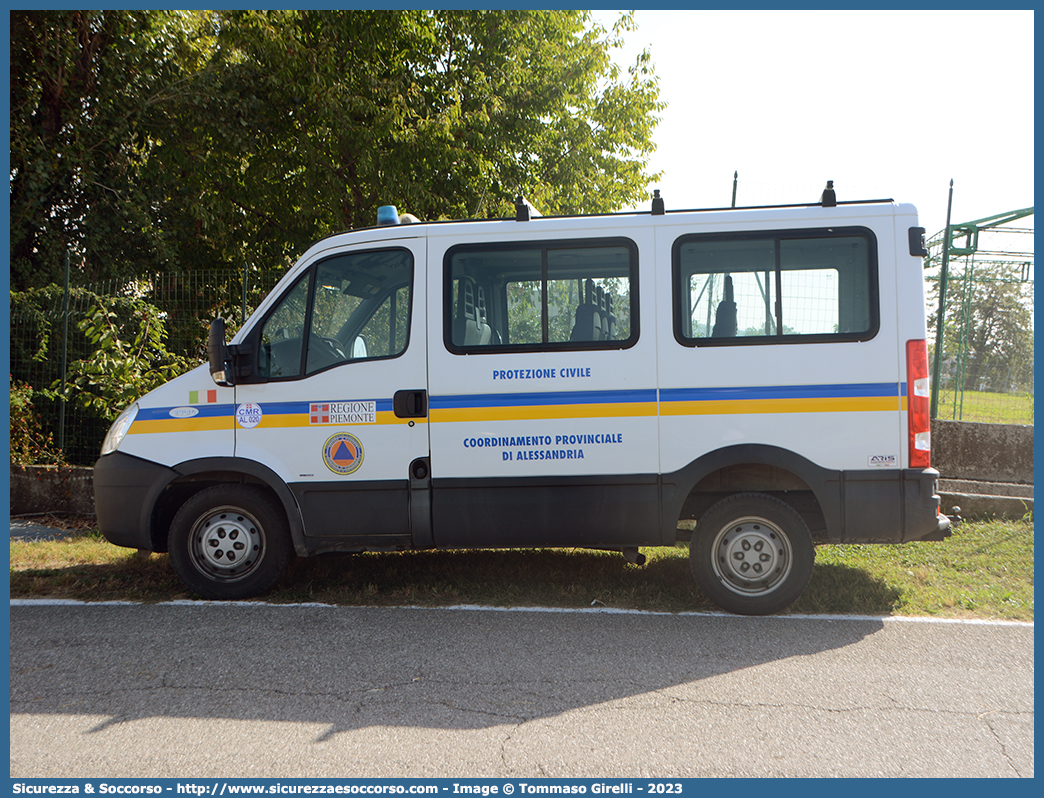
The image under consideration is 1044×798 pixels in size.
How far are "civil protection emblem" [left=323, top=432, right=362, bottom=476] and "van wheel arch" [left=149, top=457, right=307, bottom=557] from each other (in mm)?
352

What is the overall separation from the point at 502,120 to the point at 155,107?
17.4 feet

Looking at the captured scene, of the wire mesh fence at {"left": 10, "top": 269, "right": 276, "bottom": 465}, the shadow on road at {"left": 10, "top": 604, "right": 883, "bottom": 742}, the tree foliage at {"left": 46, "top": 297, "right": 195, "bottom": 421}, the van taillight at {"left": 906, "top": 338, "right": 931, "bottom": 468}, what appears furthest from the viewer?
the wire mesh fence at {"left": 10, "top": 269, "right": 276, "bottom": 465}

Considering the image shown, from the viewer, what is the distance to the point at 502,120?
11.8 meters

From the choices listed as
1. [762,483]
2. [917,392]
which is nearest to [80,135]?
[762,483]

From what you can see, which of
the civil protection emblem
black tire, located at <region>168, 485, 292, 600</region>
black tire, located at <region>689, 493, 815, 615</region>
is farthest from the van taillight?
black tire, located at <region>168, 485, 292, 600</region>

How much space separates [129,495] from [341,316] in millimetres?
1905

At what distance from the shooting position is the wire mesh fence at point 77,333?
9203 millimetres

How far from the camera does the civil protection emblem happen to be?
5.21m

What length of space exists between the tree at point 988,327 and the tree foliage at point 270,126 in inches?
228

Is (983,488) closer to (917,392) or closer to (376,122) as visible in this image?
(917,392)

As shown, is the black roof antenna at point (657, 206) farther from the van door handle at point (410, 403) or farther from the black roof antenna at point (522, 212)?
the van door handle at point (410, 403)

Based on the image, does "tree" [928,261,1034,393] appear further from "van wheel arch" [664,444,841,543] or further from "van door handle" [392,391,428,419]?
"van door handle" [392,391,428,419]

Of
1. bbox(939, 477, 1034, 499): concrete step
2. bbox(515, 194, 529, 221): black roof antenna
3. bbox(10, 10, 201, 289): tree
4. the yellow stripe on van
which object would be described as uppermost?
bbox(10, 10, 201, 289): tree

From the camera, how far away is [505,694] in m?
3.77
